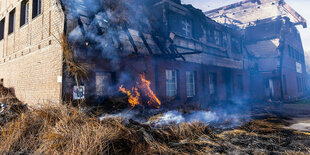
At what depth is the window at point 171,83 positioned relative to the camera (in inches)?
398

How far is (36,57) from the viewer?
25.3ft

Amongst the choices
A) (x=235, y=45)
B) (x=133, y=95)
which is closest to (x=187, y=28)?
(x=133, y=95)

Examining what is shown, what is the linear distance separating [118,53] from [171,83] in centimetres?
402

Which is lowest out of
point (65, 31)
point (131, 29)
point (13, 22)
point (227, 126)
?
point (227, 126)

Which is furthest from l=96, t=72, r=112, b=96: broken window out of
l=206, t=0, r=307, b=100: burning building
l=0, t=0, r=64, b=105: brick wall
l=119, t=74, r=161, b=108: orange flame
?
l=206, t=0, r=307, b=100: burning building

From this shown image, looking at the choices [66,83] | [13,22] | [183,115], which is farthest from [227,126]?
[13,22]

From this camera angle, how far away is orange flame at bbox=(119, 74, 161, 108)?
770cm

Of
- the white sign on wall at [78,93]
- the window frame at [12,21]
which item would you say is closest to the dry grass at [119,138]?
the white sign on wall at [78,93]

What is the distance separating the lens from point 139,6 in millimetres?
9266

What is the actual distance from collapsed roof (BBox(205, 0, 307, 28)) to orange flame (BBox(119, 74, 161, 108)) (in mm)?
15401

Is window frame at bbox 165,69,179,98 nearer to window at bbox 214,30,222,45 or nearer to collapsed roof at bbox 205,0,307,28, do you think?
window at bbox 214,30,222,45

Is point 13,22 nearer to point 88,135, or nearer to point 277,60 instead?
point 88,135

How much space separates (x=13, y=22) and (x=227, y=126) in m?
12.9

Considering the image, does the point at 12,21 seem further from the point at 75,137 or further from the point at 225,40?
the point at 225,40
